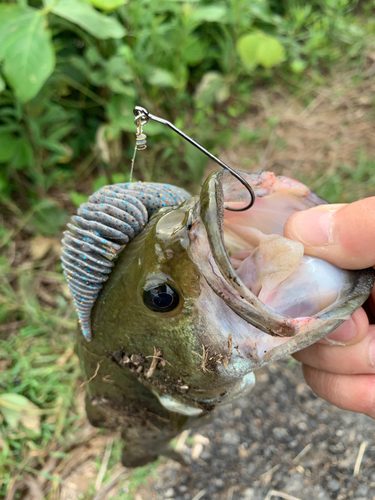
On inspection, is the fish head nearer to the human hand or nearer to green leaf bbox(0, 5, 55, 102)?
the human hand

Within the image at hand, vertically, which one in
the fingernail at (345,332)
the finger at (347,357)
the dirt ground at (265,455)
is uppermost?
the fingernail at (345,332)

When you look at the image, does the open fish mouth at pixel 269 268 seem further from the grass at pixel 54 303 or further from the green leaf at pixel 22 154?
the green leaf at pixel 22 154

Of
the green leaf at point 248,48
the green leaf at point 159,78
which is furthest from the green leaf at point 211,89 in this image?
the green leaf at point 159,78

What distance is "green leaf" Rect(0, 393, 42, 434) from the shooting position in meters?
2.64

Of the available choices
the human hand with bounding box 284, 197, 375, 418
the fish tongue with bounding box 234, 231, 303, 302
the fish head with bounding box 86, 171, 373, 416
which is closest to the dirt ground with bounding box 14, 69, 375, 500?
the human hand with bounding box 284, 197, 375, 418

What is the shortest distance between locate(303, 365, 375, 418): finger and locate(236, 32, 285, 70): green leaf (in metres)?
3.20

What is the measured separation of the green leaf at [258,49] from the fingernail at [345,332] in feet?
10.4

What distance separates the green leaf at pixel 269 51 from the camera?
3.72 meters

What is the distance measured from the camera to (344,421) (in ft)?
8.18

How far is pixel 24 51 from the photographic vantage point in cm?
237

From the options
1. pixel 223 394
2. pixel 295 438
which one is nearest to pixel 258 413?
pixel 295 438

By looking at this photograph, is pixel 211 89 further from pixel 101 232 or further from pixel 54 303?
pixel 101 232

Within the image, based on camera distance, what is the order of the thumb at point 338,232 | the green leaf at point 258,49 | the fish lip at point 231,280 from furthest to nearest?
the green leaf at point 258,49 < the thumb at point 338,232 < the fish lip at point 231,280

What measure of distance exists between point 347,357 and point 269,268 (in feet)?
2.49
